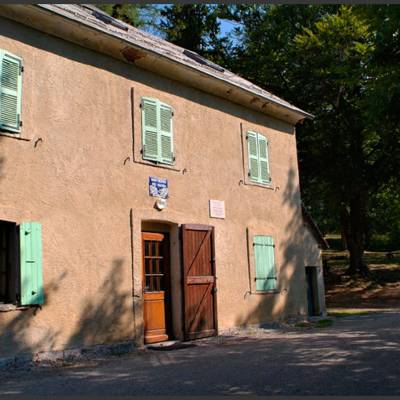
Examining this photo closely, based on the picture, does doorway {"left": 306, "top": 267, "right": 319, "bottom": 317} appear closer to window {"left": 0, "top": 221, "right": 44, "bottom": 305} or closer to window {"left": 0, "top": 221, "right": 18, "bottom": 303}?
window {"left": 0, "top": 221, "right": 44, "bottom": 305}

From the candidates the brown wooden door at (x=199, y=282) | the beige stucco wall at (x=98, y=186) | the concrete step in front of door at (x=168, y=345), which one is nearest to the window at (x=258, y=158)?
the beige stucco wall at (x=98, y=186)

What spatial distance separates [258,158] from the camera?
13164mm

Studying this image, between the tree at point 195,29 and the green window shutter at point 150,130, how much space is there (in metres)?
14.1

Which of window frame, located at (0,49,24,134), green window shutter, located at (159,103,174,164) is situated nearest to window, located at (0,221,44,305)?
window frame, located at (0,49,24,134)

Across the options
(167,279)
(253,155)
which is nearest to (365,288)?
(253,155)

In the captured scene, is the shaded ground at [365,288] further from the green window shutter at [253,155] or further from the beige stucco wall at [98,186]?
the beige stucco wall at [98,186]

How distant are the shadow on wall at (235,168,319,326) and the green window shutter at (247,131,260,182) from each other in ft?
4.26

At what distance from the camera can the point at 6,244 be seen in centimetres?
817

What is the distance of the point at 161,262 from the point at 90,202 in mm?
2191

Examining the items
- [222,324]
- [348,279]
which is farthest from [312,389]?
[348,279]

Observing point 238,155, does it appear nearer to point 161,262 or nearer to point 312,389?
point 161,262

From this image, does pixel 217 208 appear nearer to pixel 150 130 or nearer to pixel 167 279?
pixel 167 279

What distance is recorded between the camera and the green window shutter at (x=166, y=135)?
1062 centimetres

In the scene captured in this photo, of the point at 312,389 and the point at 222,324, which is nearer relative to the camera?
the point at 312,389
